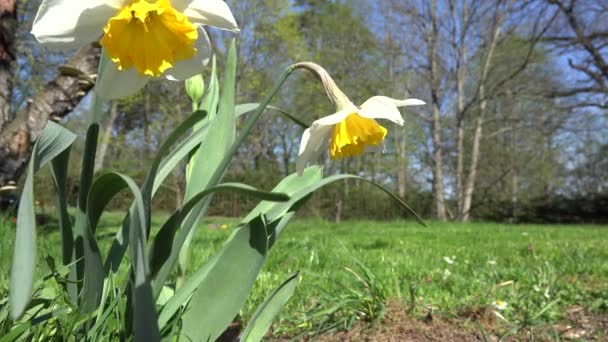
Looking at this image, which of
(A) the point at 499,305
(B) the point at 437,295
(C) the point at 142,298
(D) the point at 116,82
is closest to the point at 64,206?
(D) the point at 116,82

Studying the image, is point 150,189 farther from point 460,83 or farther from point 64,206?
point 460,83

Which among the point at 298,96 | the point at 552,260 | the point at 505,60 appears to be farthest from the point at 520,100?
the point at 552,260

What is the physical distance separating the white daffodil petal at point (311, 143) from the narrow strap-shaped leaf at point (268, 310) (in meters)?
0.28

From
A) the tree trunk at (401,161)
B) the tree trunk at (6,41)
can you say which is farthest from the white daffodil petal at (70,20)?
the tree trunk at (401,161)

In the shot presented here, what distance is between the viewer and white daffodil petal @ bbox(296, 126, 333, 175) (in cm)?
81

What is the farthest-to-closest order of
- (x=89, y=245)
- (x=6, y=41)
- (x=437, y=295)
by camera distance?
(x=6, y=41), (x=437, y=295), (x=89, y=245)

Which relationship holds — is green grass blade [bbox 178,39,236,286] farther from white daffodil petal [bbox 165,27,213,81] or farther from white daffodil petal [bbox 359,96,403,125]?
white daffodil petal [bbox 359,96,403,125]

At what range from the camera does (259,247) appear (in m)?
0.79

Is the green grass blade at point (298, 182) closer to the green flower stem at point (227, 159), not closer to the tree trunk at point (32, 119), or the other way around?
the green flower stem at point (227, 159)

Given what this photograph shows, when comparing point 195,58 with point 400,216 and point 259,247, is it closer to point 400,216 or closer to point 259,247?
point 259,247

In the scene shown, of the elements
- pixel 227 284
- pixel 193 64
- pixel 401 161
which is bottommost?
pixel 227 284

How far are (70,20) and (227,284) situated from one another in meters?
0.46

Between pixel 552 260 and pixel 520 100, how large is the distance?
1145 centimetres

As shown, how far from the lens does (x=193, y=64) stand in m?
0.80
